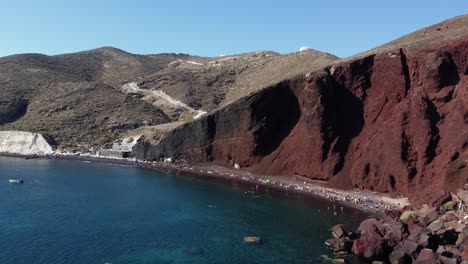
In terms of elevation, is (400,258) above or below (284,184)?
below

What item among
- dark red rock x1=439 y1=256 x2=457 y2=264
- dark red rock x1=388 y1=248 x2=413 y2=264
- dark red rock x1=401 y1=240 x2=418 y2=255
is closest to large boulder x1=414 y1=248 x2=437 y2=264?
dark red rock x1=439 y1=256 x2=457 y2=264

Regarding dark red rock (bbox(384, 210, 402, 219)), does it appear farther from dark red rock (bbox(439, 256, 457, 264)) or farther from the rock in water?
the rock in water

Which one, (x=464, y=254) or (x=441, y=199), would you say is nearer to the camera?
(x=464, y=254)

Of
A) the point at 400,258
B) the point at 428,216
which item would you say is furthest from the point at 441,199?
the point at 400,258

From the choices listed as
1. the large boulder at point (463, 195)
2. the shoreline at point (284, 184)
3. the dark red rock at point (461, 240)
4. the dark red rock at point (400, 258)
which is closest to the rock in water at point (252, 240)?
the dark red rock at point (400, 258)

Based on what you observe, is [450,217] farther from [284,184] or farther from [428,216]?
[284,184]

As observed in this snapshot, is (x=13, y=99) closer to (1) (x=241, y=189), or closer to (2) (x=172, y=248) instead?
(1) (x=241, y=189)

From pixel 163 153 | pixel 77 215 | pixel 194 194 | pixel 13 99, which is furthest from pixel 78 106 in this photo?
pixel 77 215

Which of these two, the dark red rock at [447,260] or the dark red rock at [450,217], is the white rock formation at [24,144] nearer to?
the dark red rock at [450,217]
